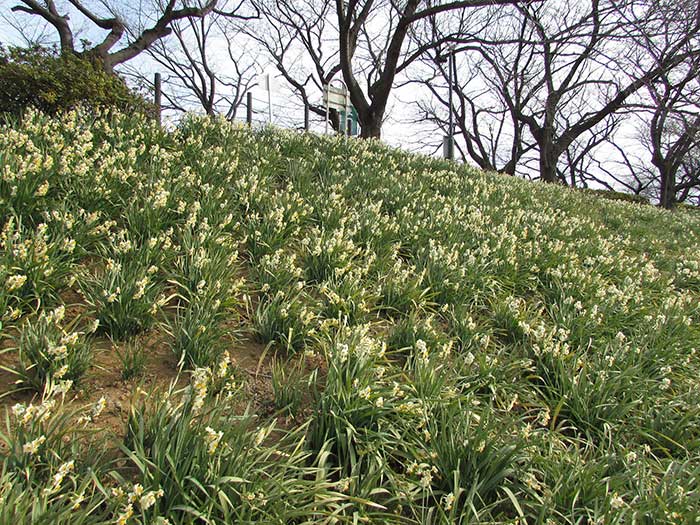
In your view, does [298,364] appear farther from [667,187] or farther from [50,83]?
[667,187]

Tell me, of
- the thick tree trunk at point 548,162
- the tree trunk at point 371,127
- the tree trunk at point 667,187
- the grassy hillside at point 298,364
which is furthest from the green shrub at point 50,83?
the tree trunk at point 667,187

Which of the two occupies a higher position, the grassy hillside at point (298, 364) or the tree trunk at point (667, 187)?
the tree trunk at point (667, 187)

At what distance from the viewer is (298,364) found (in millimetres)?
2400

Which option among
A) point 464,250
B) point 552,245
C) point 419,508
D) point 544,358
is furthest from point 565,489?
point 552,245

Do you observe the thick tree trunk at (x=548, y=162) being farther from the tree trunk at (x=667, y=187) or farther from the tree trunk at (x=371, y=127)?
the tree trunk at (x=371, y=127)

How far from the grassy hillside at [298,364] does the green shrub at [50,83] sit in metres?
2.47

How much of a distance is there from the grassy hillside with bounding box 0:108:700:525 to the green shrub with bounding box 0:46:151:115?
247 cm

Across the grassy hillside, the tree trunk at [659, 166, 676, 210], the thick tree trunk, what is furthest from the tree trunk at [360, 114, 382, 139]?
the tree trunk at [659, 166, 676, 210]

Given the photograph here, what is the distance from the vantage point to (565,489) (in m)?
1.76

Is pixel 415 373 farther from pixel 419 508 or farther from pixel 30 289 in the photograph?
pixel 30 289

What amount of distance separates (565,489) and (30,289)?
281 cm

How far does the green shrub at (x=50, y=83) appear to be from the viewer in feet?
19.6

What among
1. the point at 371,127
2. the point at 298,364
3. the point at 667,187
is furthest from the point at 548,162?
the point at 298,364

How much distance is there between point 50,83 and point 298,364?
258 inches
